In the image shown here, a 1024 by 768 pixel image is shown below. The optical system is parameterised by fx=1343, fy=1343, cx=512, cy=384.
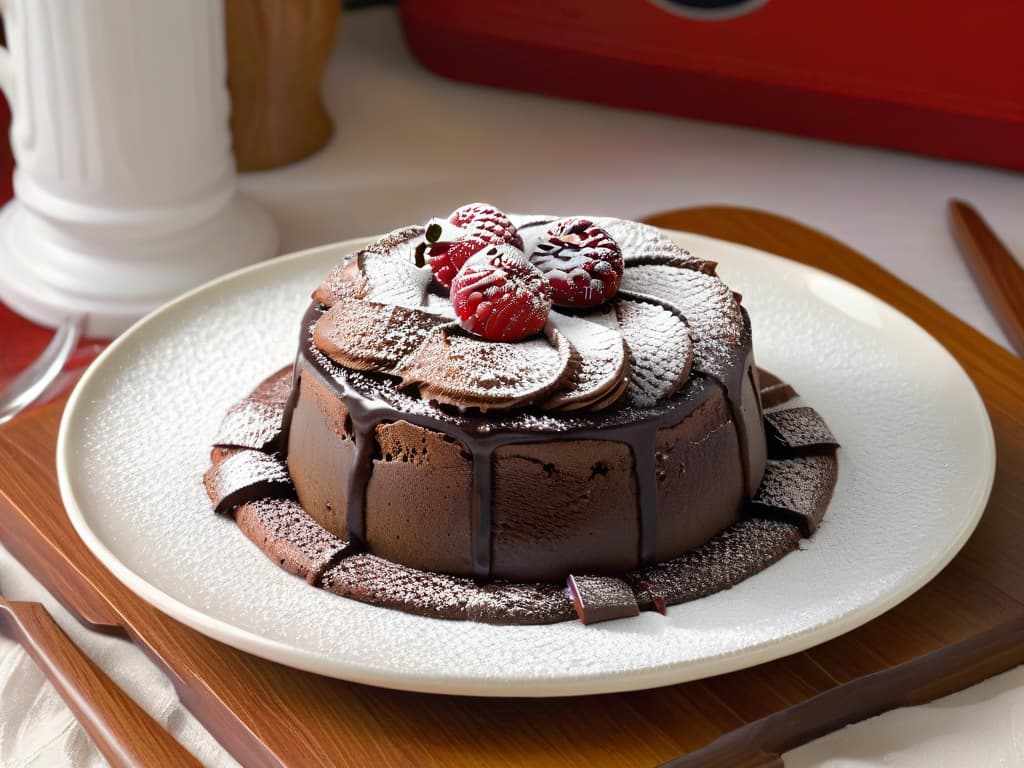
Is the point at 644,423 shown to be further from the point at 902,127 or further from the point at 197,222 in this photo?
the point at 902,127

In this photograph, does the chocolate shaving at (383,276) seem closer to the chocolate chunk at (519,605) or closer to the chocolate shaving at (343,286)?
the chocolate shaving at (343,286)

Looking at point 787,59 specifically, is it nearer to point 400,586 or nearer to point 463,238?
point 463,238

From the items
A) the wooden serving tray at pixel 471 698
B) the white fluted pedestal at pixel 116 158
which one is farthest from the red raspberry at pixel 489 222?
the white fluted pedestal at pixel 116 158

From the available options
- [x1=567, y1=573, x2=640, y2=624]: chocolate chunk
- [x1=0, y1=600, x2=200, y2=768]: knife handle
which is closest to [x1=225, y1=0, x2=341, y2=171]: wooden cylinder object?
[x1=0, y1=600, x2=200, y2=768]: knife handle

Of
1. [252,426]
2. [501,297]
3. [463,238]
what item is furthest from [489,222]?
[252,426]

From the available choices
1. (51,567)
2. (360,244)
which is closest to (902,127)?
(360,244)

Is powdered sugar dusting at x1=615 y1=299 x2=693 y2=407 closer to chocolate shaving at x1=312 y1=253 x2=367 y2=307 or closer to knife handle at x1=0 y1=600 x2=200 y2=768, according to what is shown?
chocolate shaving at x1=312 y1=253 x2=367 y2=307
